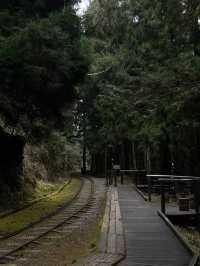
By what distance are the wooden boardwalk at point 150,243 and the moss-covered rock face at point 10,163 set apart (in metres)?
7.52

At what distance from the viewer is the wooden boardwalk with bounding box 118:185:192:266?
9.29 meters

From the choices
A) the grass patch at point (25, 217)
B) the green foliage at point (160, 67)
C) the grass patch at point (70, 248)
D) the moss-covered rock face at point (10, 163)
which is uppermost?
the green foliage at point (160, 67)

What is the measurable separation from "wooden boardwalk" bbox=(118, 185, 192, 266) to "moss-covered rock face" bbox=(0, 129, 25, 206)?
7.52 meters

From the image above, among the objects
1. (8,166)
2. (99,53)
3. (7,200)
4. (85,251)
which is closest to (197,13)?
(85,251)

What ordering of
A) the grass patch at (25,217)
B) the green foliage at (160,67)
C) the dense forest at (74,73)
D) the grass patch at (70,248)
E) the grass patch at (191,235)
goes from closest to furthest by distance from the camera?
the grass patch at (70,248), the green foliage at (160,67), the grass patch at (191,235), the dense forest at (74,73), the grass patch at (25,217)

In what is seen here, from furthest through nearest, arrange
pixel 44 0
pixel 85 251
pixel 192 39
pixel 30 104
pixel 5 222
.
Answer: pixel 44 0
pixel 30 104
pixel 5 222
pixel 192 39
pixel 85 251

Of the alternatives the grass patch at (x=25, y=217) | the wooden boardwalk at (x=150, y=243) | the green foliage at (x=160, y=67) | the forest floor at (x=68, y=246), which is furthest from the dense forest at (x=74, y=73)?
the forest floor at (x=68, y=246)

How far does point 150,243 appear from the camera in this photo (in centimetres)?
1127

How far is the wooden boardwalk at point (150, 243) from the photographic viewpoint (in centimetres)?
929

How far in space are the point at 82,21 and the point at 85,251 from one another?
1463 centimetres

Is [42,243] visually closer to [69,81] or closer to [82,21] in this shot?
[69,81]

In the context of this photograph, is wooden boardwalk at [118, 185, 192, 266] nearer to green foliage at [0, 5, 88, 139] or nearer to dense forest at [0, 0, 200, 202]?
dense forest at [0, 0, 200, 202]

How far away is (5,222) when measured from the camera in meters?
16.6

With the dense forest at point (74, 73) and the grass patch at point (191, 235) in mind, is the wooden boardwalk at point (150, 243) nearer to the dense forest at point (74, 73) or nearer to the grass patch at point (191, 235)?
the grass patch at point (191, 235)
